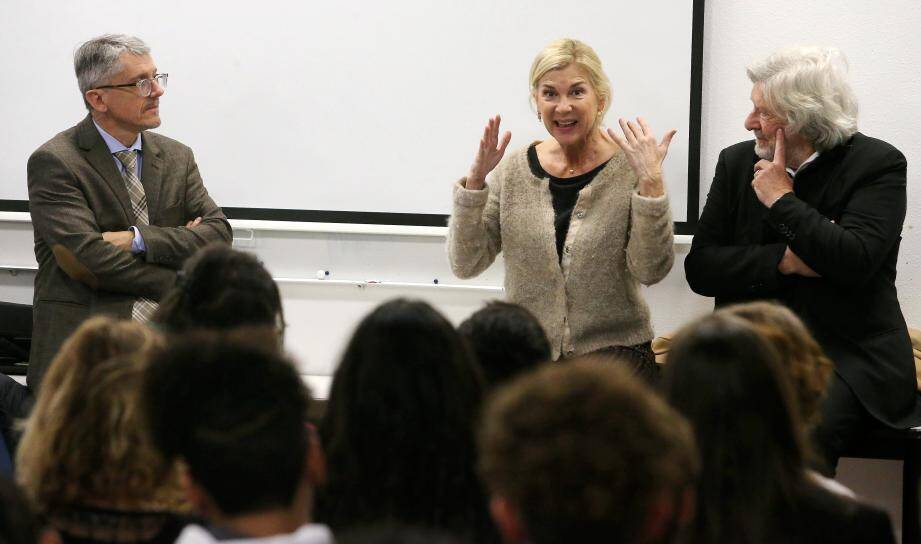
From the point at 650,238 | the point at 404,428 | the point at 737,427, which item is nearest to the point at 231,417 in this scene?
the point at 404,428

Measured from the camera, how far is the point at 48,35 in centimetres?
405

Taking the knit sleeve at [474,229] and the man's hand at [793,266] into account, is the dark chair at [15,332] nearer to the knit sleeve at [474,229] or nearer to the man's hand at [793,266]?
the knit sleeve at [474,229]

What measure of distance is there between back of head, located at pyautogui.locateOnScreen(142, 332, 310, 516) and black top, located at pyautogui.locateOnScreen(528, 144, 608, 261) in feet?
5.62

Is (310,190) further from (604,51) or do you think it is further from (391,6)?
(604,51)

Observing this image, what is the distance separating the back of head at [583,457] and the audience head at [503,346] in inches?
31.8

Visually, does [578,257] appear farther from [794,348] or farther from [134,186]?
[134,186]

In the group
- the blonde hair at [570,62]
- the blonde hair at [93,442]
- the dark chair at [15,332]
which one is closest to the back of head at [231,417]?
the blonde hair at [93,442]

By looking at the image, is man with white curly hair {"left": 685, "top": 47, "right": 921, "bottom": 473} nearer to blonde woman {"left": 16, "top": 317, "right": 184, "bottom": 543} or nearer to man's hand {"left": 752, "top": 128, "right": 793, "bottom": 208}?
man's hand {"left": 752, "top": 128, "right": 793, "bottom": 208}

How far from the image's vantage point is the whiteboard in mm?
3707

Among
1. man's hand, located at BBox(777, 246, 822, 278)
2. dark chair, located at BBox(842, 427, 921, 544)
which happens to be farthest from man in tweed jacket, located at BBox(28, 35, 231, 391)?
dark chair, located at BBox(842, 427, 921, 544)

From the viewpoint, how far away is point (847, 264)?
292 centimetres

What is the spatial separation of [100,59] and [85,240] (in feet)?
1.98

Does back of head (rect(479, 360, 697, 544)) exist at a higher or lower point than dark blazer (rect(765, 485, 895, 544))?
higher

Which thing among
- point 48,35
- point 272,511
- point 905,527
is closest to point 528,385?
point 272,511
